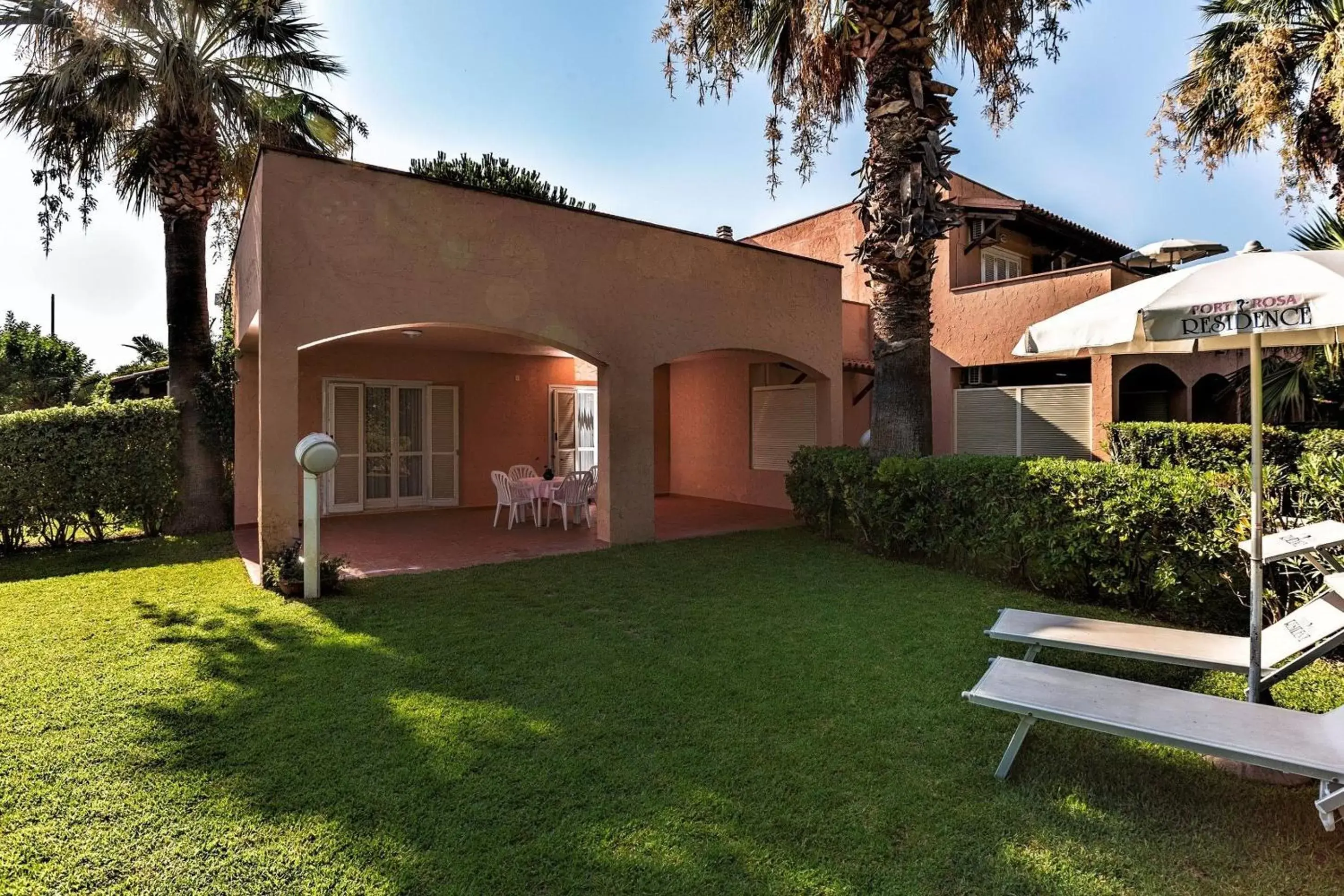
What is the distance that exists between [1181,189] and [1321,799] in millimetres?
15981

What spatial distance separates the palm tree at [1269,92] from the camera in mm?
10289

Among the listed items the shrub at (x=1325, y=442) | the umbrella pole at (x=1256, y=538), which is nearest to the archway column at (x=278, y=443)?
the umbrella pole at (x=1256, y=538)

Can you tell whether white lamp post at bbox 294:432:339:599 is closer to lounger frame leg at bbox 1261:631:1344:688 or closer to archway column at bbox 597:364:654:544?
archway column at bbox 597:364:654:544

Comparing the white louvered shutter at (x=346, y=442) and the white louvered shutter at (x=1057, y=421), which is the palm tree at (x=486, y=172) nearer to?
the white louvered shutter at (x=346, y=442)

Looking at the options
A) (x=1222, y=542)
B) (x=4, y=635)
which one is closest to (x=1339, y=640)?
(x=1222, y=542)

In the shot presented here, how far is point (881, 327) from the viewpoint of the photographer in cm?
986

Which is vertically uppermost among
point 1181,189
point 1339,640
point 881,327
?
point 1181,189

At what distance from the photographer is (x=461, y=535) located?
36.6ft

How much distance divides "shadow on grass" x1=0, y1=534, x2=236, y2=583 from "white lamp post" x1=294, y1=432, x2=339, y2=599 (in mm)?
3646

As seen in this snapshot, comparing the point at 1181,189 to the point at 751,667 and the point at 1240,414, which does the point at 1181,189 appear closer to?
the point at 1240,414

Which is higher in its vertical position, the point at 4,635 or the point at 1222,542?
the point at 1222,542

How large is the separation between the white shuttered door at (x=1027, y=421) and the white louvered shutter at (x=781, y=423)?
11.7 ft

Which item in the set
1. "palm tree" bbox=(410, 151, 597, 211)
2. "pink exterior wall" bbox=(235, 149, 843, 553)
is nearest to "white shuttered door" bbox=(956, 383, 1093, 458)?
"pink exterior wall" bbox=(235, 149, 843, 553)

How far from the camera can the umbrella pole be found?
3.91 metres
